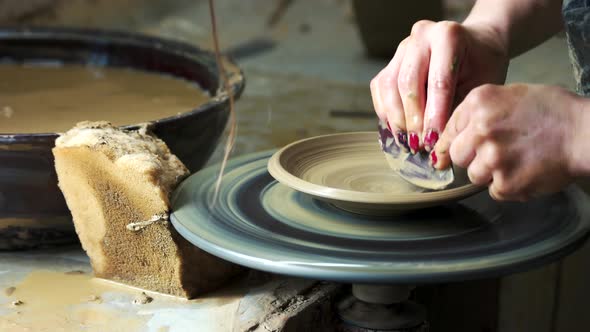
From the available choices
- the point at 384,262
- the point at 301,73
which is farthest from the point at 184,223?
the point at 301,73

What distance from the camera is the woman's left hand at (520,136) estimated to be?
43.8 inches

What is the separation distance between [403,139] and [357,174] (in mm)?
157

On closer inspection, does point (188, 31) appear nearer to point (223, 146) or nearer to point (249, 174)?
point (223, 146)

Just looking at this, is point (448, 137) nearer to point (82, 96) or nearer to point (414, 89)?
point (414, 89)

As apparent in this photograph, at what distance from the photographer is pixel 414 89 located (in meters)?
1.28

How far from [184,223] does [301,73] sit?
2373mm

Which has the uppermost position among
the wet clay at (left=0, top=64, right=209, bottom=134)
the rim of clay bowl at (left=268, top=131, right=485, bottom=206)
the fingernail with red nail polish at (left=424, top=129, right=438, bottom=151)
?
the fingernail with red nail polish at (left=424, top=129, right=438, bottom=151)

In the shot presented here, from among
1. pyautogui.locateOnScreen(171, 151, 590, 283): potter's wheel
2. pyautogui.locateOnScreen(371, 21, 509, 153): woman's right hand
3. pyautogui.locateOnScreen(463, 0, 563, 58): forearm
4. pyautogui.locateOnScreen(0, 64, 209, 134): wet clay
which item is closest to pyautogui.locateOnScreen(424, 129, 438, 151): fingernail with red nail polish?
pyautogui.locateOnScreen(371, 21, 509, 153): woman's right hand

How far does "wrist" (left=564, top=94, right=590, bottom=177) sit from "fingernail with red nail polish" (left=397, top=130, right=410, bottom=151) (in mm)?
272

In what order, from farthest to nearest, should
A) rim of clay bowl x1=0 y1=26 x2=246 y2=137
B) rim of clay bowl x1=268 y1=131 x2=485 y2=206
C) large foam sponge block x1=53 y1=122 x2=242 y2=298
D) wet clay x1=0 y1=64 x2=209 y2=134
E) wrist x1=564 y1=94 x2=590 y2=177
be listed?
1. rim of clay bowl x1=0 y1=26 x2=246 y2=137
2. wet clay x1=0 y1=64 x2=209 y2=134
3. large foam sponge block x1=53 y1=122 x2=242 y2=298
4. rim of clay bowl x1=268 y1=131 x2=485 y2=206
5. wrist x1=564 y1=94 x2=590 y2=177

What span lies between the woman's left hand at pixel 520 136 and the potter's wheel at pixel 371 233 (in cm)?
10

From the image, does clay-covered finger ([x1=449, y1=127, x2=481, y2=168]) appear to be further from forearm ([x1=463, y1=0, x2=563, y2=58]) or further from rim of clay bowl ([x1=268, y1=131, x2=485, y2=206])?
forearm ([x1=463, y1=0, x2=563, y2=58])

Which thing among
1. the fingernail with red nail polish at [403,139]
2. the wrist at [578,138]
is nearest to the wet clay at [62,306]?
the fingernail with red nail polish at [403,139]

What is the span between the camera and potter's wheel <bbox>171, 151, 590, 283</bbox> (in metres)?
1.11
